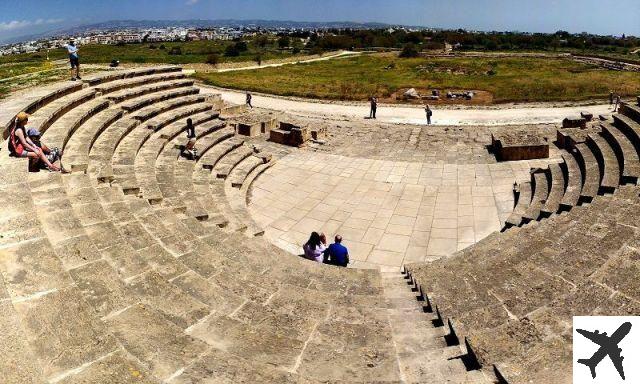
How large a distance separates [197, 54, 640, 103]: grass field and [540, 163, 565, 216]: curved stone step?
62.3 feet

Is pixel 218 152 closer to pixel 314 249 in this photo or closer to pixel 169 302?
pixel 314 249

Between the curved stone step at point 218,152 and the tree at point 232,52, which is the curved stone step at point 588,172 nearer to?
the curved stone step at point 218,152

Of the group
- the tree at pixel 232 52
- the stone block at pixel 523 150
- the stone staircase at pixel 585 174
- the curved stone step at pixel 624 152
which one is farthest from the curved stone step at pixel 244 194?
the tree at pixel 232 52

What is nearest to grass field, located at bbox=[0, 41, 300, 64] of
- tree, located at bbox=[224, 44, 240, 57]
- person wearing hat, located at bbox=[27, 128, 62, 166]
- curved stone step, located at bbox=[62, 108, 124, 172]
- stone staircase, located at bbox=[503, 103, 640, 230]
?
tree, located at bbox=[224, 44, 240, 57]

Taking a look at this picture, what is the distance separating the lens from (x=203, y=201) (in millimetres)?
11695

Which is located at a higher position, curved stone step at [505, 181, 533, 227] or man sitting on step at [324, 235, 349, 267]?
curved stone step at [505, 181, 533, 227]

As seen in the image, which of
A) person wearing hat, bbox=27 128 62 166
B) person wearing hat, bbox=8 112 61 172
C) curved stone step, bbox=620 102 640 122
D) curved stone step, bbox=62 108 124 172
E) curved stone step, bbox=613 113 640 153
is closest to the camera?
person wearing hat, bbox=8 112 61 172

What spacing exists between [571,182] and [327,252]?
818cm

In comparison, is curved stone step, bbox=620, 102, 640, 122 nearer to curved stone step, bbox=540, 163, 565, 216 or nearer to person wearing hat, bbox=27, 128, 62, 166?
curved stone step, bbox=540, 163, 565, 216

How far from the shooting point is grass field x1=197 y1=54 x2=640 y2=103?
110ft

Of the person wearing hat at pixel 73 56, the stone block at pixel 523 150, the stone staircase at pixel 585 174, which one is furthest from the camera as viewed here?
the stone block at pixel 523 150

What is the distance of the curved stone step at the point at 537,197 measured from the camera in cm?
1066

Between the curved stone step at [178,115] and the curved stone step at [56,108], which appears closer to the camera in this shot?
the curved stone step at [56,108]

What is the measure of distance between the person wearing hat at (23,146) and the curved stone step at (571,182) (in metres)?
11.7
